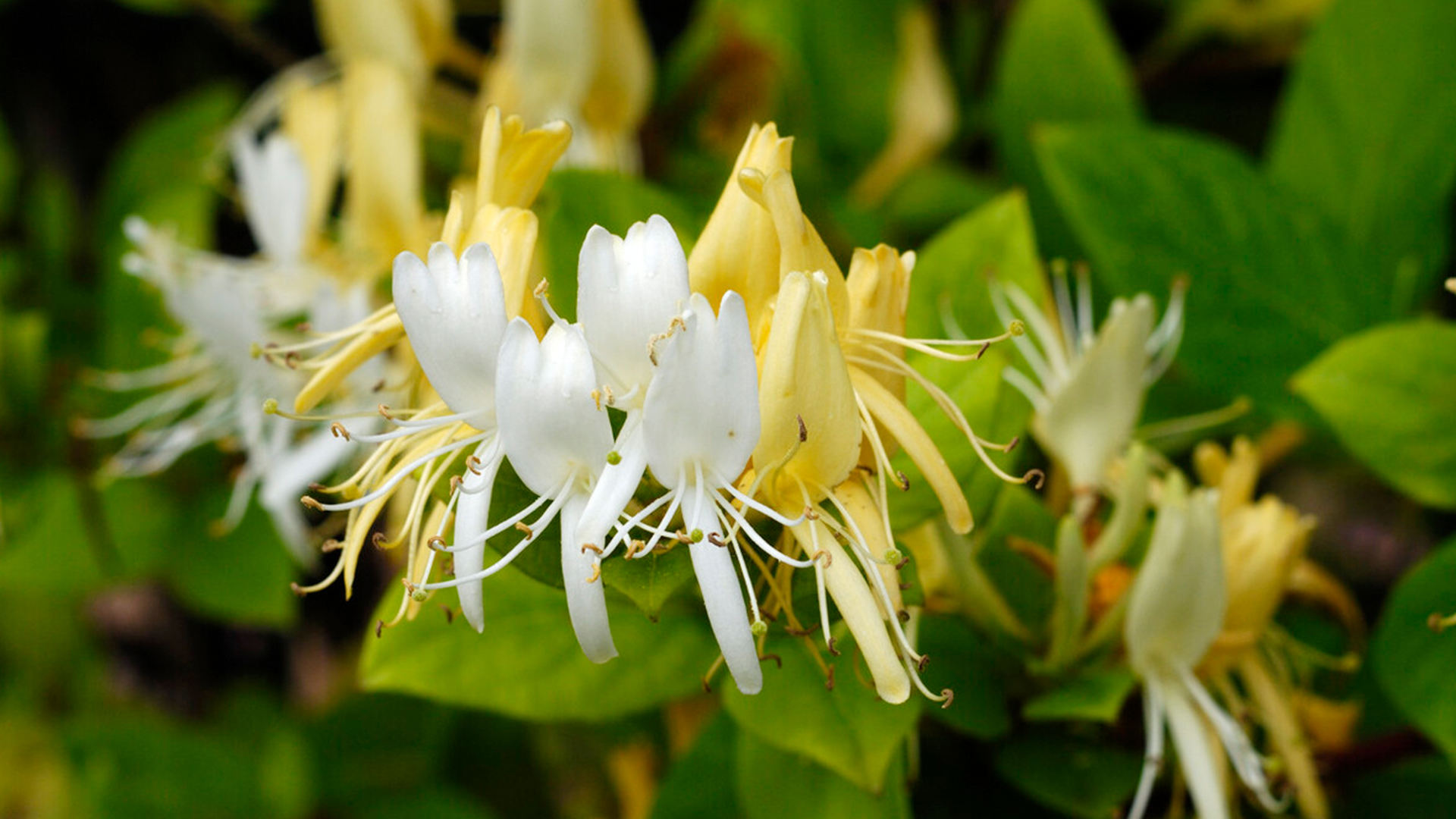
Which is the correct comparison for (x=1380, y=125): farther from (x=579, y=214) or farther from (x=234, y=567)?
(x=234, y=567)

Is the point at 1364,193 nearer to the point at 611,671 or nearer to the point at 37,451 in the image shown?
the point at 611,671

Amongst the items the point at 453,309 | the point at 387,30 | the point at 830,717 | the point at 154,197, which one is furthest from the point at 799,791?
the point at 154,197

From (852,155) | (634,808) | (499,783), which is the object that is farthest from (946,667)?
(499,783)

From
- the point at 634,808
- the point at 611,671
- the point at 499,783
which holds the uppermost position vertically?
the point at 611,671

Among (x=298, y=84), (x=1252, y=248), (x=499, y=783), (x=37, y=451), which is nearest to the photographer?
(x=1252, y=248)

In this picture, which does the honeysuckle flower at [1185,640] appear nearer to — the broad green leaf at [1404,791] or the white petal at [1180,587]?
the white petal at [1180,587]
